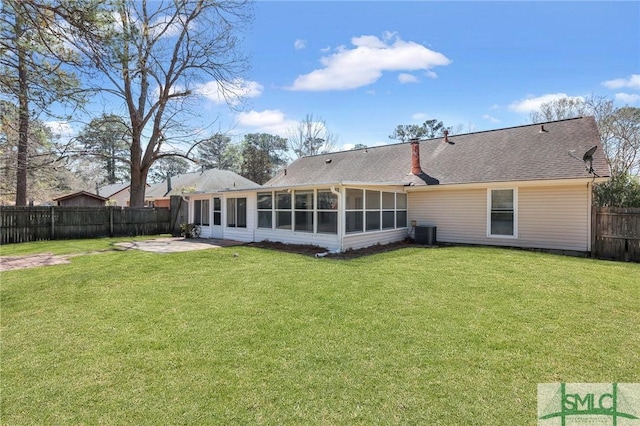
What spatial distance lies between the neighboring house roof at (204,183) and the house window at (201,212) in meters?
7.34

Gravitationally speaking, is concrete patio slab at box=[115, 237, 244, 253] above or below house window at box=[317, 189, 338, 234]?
below

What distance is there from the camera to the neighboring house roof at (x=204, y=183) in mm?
23609

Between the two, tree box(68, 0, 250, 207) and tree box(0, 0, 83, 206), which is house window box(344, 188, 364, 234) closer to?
tree box(0, 0, 83, 206)

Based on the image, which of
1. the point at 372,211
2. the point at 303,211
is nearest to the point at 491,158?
the point at 372,211

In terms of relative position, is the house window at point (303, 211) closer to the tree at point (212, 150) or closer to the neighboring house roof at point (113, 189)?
the tree at point (212, 150)

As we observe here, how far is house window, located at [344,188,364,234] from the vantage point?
977cm

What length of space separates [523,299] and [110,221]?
54.1ft

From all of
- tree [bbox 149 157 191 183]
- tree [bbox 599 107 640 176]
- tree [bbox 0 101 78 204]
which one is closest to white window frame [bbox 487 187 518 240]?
tree [bbox 0 101 78 204]

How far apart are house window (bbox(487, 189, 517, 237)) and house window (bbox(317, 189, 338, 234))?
5.20 metres

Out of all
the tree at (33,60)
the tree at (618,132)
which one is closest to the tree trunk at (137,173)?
the tree at (33,60)

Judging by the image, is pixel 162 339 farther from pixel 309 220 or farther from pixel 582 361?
pixel 309 220

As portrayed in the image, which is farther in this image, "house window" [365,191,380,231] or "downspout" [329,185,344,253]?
"house window" [365,191,380,231]

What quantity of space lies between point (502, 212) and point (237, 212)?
9599mm

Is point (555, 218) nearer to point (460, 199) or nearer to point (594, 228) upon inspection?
point (594, 228)
